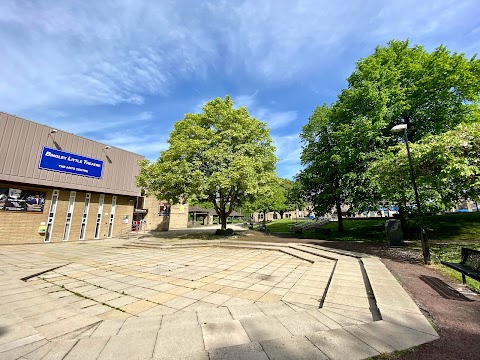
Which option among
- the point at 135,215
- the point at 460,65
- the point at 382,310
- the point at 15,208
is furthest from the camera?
the point at 135,215

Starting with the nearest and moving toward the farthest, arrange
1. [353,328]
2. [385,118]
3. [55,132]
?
1. [353,328]
2. [385,118]
3. [55,132]

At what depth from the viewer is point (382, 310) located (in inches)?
178

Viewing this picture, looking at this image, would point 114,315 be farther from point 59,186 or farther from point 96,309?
point 59,186

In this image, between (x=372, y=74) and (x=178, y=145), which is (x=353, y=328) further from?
(x=372, y=74)

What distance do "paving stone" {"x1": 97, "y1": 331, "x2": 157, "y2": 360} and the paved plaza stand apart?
0.06 feet

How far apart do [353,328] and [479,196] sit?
10.8 metres

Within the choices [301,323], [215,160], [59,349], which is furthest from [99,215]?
[301,323]

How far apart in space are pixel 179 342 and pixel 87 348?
4.66ft

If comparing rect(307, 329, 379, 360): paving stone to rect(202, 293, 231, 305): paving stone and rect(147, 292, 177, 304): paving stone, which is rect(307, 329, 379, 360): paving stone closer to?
rect(202, 293, 231, 305): paving stone

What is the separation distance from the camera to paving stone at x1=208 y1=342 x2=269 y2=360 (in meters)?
3.03

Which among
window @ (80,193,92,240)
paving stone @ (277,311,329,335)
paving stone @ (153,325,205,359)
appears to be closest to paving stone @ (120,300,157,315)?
paving stone @ (153,325,205,359)

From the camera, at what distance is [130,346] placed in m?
3.41

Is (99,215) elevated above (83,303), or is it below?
above

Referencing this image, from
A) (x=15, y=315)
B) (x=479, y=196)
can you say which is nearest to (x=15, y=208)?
(x=15, y=315)
